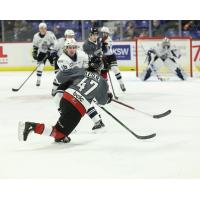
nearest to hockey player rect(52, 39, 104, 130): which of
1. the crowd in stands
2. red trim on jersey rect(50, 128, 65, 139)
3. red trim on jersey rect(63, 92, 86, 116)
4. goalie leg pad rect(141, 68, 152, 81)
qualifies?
red trim on jersey rect(63, 92, 86, 116)

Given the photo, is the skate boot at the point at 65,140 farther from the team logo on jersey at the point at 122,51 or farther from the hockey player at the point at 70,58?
the team logo on jersey at the point at 122,51

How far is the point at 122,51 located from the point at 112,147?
579 centimetres

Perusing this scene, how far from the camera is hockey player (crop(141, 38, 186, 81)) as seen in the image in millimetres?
7426

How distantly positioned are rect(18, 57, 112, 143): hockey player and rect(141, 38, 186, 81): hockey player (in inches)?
154

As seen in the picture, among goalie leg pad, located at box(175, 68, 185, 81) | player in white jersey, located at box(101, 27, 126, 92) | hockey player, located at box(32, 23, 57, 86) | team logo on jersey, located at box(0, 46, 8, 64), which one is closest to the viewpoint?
player in white jersey, located at box(101, 27, 126, 92)

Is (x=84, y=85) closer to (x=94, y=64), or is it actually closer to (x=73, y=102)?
(x=73, y=102)

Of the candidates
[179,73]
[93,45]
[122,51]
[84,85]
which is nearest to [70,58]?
[84,85]

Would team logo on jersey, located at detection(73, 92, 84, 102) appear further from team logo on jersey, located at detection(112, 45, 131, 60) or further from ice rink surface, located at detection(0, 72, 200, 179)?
team logo on jersey, located at detection(112, 45, 131, 60)

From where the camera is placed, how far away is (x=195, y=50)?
8383 millimetres

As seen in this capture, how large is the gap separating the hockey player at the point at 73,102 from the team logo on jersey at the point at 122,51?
5635 millimetres

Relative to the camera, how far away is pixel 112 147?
3611 mm

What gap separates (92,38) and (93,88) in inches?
79.8

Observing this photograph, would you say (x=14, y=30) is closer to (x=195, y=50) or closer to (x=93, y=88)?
(x=195, y=50)
